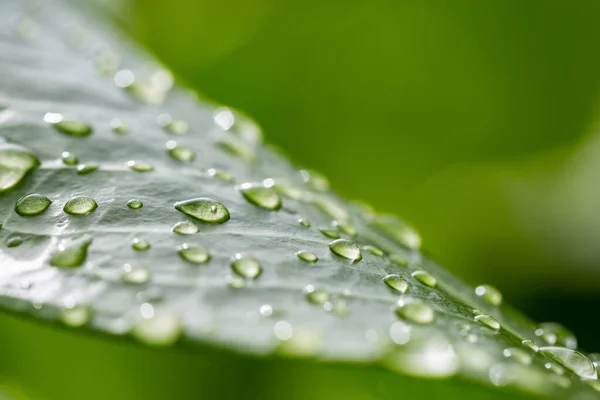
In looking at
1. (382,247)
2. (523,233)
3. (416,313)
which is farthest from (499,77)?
(416,313)

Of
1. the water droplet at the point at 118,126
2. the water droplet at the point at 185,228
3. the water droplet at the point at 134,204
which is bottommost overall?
the water droplet at the point at 185,228

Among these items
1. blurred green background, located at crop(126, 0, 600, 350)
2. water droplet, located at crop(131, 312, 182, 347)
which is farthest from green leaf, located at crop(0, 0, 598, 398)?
blurred green background, located at crop(126, 0, 600, 350)

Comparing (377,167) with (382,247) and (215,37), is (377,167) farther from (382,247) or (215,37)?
(382,247)

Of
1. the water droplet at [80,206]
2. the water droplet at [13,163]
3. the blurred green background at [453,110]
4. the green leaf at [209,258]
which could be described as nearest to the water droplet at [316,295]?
the green leaf at [209,258]

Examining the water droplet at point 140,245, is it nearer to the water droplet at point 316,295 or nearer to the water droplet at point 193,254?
the water droplet at point 193,254

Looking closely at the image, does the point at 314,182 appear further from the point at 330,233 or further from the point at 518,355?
the point at 518,355

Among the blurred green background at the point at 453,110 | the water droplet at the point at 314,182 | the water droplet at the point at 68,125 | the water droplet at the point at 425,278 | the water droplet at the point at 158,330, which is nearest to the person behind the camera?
the water droplet at the point at 158,330

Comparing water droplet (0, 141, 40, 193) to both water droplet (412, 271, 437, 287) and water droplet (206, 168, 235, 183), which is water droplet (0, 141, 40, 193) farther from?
water droplet (412, 271, 437, 287)
